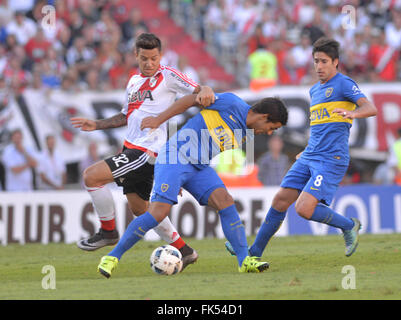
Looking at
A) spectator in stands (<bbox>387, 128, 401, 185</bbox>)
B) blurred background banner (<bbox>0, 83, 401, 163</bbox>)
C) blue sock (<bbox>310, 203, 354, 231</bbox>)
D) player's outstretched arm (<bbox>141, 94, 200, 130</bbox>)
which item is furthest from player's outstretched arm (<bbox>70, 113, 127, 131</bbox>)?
spectator in stands (<bbox>387, 128, 401, 185</bbox>)

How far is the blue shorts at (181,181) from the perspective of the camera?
7969mm

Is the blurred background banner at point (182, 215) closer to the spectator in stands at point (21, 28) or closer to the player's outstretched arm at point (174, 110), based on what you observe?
the spectator in stands at point (21, 28)

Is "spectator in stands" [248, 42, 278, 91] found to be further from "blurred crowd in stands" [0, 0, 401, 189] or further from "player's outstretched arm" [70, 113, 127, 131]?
"player's outstretched arm" [70, 113, 127, 131]

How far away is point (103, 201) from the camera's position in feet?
30.6

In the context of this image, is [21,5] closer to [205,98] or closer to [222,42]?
[222,42]

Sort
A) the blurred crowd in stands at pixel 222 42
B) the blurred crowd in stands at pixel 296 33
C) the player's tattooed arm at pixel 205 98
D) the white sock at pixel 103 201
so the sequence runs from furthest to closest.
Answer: the blurred crowd in stands at pixel 296 33 → the blurred crowd in stands at pixel 222 42 → the white sock at pixel 103 201 → the player's tattooed arm at pixel 205 98

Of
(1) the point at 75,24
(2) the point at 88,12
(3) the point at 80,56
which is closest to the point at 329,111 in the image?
(3) the point at 80,56

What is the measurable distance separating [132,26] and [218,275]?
1227cm

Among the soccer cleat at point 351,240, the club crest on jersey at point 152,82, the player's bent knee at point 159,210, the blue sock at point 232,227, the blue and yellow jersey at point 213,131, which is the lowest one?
the soccer cleat at point 351,240

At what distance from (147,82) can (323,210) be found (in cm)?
249

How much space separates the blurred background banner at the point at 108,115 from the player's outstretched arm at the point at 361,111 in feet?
25.2

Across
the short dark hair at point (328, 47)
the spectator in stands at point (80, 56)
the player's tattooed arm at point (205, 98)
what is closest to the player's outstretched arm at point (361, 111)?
the short dark hair at point (328, 47)

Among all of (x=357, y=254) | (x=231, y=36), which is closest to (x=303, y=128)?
(x=231, y=36)
